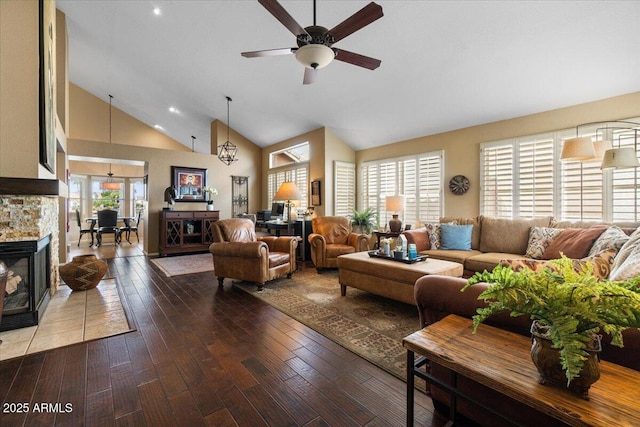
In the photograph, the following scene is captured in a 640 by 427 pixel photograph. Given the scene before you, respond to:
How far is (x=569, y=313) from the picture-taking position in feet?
2.90

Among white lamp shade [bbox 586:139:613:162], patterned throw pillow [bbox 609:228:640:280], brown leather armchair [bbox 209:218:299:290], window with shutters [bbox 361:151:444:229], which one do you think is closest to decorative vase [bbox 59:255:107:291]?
brown leather armchair [bbox 209:218:299:290]

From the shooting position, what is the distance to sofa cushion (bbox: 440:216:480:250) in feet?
14.6

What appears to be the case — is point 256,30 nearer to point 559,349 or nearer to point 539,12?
point 539,12

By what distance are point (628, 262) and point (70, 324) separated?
4315mm

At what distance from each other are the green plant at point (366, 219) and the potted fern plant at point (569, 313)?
514 cm

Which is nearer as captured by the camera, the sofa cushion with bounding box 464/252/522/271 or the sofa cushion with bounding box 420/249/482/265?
the sofa cushion with bounding box 464/252/522/271

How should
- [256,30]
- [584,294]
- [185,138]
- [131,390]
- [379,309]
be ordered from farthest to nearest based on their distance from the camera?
[185,138] → [256,30] → [379,309] → [131,390] → [584,294]

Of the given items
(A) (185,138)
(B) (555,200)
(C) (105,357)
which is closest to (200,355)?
(C) (105,357)

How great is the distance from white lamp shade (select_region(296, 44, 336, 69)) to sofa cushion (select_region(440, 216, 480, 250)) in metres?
3.38

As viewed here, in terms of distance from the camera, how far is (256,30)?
4.08 metres

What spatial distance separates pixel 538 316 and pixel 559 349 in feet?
0.35

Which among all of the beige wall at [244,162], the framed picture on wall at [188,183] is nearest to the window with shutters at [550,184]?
the beige wall at [244,162]

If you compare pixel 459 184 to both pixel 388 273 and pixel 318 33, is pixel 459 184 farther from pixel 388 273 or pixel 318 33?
pixel 318 33

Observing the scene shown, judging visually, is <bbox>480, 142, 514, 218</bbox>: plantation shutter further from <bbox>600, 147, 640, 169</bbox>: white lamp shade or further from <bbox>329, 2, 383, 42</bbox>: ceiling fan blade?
<bbox>329, 2, 383, 42</bbox>: ceiling fan blade
